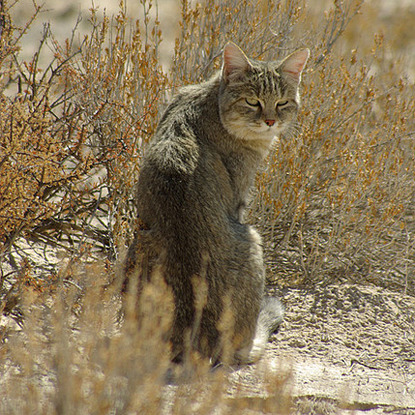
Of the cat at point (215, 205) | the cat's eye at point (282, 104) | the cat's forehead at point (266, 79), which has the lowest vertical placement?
the cat at point (215, 205)

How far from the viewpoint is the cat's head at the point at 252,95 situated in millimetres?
4312

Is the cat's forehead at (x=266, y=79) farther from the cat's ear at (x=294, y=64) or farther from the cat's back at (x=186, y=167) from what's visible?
the cat's back at (x=186, y=167)

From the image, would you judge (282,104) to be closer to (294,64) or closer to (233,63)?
(294,64)

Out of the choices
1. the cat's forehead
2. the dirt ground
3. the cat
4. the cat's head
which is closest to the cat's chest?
the cat

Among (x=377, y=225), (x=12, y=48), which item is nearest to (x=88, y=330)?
(x=12, y=48)

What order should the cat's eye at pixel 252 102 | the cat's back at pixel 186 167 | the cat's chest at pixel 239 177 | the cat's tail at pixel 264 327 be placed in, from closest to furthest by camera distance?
the cat's back at pixel 186 167 → the cat's tail at pixel 264 327 → the cat's chest at pixel 239 177 → the cat's eye at pixel 252 102

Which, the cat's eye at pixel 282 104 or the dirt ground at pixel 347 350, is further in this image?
the cat's eye at pixel 282 104

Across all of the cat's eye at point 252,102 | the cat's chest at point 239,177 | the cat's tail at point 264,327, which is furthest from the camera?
the cat's eye at point 252,102

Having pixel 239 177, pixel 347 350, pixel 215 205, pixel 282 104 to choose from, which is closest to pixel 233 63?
pixel 282 104

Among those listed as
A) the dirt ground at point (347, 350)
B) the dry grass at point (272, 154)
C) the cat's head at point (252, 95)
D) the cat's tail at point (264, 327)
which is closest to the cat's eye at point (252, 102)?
the cat's head at point (252, 95)

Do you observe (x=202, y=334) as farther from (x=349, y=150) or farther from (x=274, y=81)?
(x=349, y=150)

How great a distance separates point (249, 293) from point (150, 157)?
1080 millimetres

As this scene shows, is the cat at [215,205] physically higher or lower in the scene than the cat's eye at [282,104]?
lower

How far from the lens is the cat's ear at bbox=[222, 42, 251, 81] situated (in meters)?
4.28
